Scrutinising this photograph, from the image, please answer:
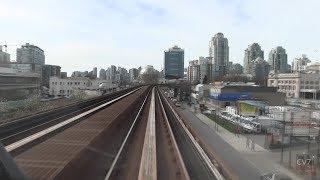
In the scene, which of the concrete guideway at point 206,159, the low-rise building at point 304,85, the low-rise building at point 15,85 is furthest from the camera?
the low-rise building at point 304,85

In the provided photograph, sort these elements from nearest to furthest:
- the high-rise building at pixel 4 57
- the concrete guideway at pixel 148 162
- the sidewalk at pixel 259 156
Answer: the concrete guideway at pixel 148 162
the sidewalk at pixel 259 156
the high-rise building at pixel 4 57

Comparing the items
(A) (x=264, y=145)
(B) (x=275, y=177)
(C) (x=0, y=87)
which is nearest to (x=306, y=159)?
(B) (x=275, y=177)

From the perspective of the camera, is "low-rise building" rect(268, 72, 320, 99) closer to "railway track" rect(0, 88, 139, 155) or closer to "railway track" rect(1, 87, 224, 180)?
"railway track" rect(0, 88, 139, 155)

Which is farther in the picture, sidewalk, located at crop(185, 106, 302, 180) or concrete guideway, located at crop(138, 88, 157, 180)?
sidewalk, located at crop(185, 106, 302, 180)

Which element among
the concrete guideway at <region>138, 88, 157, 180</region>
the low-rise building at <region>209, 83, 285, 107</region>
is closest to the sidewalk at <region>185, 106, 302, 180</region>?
the concrete guideway at <region>138, 88, 157, 180</region>

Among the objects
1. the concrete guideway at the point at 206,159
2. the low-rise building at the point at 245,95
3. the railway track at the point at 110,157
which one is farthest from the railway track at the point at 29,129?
the low-rise building at the point at 245,95

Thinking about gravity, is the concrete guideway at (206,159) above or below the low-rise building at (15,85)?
below

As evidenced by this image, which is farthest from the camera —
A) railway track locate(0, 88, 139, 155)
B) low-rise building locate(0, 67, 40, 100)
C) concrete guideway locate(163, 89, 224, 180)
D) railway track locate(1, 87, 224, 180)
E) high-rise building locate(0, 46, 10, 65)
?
high-rise building locate(0, 46, 10, 65)

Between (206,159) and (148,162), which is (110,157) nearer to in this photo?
(148,162)

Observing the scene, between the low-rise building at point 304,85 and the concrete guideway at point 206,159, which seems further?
the low-rise building at point 304,85

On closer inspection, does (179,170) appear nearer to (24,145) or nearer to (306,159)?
(24,145)

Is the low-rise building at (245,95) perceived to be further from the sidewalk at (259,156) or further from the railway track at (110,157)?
the railway track at (110,157)

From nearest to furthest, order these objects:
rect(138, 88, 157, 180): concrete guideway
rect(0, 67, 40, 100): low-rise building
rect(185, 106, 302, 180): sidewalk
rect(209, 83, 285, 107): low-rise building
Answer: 1. rect(138, 88, 157, 180): concrete guideway
2. rect(185, 106, 302, 180): sidewalk
3. rect(0, 67, 40, 100): low-rise building
4. rect(209, 83, 285, 107): low-rise building

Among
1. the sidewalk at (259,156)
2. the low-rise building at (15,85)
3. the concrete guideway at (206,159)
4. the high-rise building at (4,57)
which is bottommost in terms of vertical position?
the sidewalk at (259,156)
